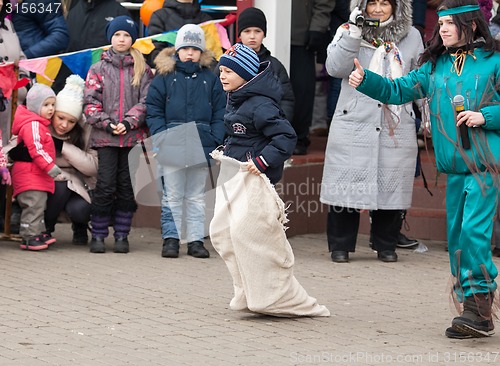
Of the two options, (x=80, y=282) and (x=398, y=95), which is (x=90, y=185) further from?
(x=398, y=95)

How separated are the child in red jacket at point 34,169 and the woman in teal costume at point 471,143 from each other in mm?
3660

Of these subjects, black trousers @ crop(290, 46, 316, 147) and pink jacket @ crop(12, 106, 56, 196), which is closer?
pink jacket @ crop(12, 106, 56, 196)

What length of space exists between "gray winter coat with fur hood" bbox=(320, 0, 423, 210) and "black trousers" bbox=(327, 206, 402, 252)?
18 cm

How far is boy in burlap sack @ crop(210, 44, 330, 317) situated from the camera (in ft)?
23.5

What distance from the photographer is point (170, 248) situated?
970 cm

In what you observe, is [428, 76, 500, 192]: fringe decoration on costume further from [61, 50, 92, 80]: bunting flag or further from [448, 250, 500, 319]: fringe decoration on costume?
[61, 50, 92, 80]: bunting flag

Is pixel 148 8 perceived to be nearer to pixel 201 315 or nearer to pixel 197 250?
pixel 197 250

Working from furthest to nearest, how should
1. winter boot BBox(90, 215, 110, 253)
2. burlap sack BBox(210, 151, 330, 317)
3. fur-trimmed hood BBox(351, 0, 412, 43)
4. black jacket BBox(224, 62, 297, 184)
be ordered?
1. winter boot BBox(90, 215, 110, 253)
2. fur-trimmed hood BBox(351, 0, 412, 43)
3. black jacket BBox(224, 62, 297, 184)
4. burlap sack BBox(210, 151, 330, 317)

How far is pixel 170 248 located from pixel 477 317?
3.62 meters

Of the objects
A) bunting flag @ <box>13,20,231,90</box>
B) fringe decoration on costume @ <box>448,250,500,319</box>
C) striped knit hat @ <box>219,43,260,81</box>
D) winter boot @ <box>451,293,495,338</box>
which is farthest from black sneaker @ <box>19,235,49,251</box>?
winter boot @ <box>451,293,495,338</box>

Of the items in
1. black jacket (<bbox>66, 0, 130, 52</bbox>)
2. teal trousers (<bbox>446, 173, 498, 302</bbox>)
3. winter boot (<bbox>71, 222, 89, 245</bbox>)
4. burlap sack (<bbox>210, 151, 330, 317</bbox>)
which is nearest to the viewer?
teal trousers (<bbox>446, 173, 498, 302</bbox>)

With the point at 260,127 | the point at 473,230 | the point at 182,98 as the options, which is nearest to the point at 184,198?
the point at 182,98

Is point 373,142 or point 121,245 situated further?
point 121,245

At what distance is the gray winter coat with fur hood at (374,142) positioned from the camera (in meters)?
9.50
